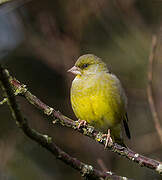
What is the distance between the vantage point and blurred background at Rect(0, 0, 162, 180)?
24.8ft

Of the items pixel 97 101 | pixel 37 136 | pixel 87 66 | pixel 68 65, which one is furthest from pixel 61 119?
pixel 68 65

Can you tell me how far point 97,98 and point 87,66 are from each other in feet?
2.57

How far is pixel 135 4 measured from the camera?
27.3 feet

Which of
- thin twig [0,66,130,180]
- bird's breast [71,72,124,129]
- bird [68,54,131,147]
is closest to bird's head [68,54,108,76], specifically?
bird [68,54,131,147]

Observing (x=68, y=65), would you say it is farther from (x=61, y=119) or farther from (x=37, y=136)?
(x=37, y=136)

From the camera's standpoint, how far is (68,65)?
7.50 metres

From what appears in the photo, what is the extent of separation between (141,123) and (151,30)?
2312 millimetres

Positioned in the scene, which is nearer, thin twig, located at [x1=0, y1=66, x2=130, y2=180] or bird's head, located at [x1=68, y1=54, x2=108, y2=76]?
thin twig, located at [x1=0, y1=66, x2=130, y2=180]

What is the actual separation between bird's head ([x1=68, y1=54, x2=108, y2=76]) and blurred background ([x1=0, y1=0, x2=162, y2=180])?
239 cm

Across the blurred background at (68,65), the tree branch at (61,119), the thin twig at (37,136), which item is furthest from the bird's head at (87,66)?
the blurred background at (68,65)

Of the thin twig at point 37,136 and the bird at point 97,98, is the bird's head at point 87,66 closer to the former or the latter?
the bird at point 97,98

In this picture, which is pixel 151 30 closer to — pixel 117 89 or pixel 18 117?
pixel 117 89

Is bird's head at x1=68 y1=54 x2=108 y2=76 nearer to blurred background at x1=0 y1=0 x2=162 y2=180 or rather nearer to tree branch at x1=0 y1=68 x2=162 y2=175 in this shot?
tree branch at x1=0 y1=68 x2=162 y2=175

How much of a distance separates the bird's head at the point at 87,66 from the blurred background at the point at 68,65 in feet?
7.84
